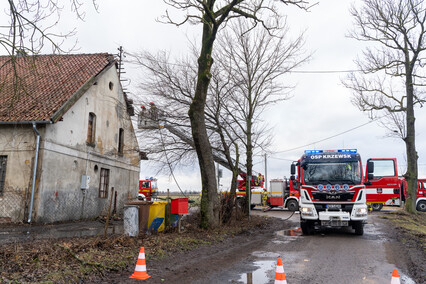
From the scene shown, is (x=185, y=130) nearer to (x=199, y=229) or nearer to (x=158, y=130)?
(x=158, y=130)

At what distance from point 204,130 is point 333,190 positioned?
17.1 feet

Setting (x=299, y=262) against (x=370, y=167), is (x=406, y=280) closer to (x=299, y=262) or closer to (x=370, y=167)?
(x=299, y=262)

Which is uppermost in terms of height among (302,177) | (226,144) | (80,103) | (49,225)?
(80,103)

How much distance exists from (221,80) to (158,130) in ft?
12.9

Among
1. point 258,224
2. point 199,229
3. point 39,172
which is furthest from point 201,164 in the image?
point 39,172

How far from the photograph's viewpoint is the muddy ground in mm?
5906

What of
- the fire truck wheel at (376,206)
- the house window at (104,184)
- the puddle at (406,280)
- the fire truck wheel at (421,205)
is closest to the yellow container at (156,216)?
the puddle at (406,280)

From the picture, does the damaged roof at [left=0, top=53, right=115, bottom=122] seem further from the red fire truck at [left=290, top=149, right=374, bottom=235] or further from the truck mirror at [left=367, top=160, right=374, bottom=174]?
the truck mirror at [left=367, top=160, right=374, bottom=174]

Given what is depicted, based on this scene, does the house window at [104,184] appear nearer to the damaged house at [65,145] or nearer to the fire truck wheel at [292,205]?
the damaged house at [65,145]

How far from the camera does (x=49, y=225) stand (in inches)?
555

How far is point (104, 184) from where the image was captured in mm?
20109

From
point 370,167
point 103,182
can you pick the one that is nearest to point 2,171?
point 103,182

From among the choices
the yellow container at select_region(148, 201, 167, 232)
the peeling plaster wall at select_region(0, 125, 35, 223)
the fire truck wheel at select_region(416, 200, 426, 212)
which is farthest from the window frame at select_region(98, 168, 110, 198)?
the fire truck wheel at select_region(416, 200, 426, 212)

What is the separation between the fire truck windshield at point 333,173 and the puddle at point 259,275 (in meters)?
5.68
